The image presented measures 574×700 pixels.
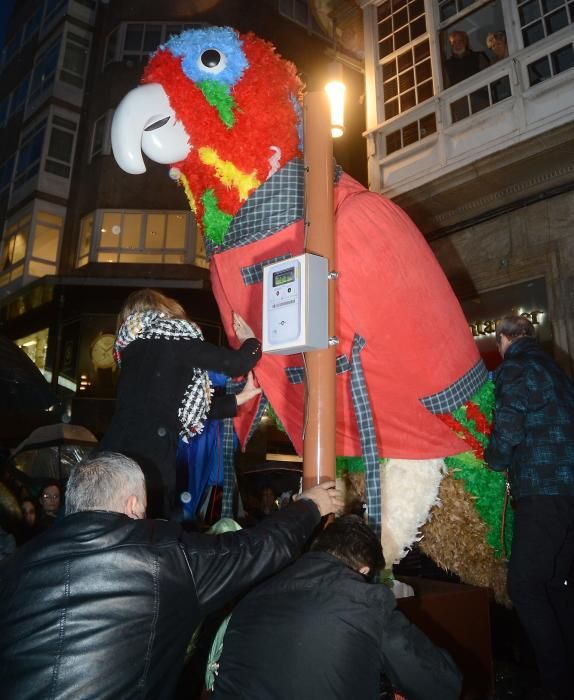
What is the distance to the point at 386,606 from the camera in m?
1.77

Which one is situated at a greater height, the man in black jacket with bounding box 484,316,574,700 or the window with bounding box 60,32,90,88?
the window with bounding box 60,32,90,88

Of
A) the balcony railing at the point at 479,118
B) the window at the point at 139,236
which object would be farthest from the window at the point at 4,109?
the balcony railing at the point at 479,118

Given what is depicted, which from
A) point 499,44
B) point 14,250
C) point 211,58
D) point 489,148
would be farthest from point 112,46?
point 211,58

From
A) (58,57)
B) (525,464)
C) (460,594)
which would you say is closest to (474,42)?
(525,464)

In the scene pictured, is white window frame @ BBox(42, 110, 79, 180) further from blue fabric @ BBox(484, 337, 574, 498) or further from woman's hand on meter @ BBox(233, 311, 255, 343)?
blue fabric @ BBox(484, 337, 574, 498)

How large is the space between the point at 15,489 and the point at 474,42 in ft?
28.5

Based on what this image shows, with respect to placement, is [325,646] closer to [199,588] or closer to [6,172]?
[199,588]

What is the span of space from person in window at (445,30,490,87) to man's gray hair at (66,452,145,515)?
6709 millimetres

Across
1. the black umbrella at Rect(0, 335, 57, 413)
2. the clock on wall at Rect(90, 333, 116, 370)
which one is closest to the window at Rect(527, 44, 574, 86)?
the black umbrella at Rect(0, 335, 57, 413)

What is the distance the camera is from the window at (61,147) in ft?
50.7

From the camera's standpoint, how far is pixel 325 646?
167 cm

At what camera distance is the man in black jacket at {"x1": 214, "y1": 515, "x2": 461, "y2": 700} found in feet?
5.47

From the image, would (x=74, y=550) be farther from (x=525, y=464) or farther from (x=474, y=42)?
(x=474, y=42)

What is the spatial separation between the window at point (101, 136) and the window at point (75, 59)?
1.71 metres
